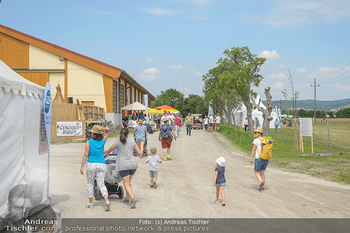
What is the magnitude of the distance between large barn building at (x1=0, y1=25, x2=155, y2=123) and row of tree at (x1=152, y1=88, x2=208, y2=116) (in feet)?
370

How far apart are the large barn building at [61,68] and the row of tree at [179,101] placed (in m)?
113

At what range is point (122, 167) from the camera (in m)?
7.58

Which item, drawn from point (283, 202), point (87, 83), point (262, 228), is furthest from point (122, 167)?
point (87, 83)

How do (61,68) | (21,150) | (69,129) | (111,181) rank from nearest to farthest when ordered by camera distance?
1. (21,150)
2. (111,181)
3. (69,129)
4. (61,68)

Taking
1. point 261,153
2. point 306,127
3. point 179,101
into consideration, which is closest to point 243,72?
point 306,127

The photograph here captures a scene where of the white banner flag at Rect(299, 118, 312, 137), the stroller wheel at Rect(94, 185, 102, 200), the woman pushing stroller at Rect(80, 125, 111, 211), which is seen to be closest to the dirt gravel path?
the stroller wheel at Rect(94, 185, 102, 200)

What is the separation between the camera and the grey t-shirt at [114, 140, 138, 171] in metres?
7.59

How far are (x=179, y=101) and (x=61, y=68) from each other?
11933 centimetres

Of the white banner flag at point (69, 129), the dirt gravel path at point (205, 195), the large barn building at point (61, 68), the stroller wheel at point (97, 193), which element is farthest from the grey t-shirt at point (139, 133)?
the large barn building at point (61, 68)

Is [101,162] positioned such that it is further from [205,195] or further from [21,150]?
[205,195]

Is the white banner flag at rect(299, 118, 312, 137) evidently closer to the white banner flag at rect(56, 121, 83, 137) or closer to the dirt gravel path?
the dirt gravel path

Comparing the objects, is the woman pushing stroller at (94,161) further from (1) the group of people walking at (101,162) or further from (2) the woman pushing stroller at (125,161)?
(2) the woman pushing stroller at (125,161)

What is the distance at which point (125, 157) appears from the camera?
7.64 meters

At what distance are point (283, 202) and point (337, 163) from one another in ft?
26.7
